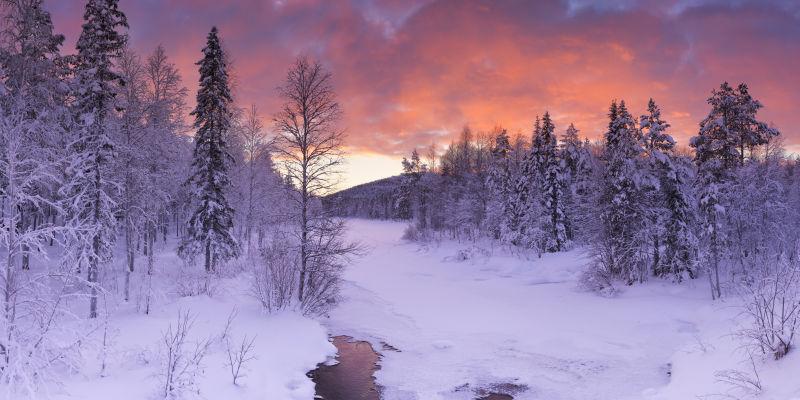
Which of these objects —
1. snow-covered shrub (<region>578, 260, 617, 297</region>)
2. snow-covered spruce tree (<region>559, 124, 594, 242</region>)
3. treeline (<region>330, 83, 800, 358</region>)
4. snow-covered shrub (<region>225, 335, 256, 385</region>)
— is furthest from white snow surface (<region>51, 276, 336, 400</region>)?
snow-covered spruce tree (<region>559, 124, 594, 242</region>)

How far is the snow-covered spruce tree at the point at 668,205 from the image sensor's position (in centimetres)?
2316

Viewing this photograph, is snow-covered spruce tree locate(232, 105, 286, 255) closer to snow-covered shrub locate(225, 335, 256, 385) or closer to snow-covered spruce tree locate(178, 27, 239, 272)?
snow-covered spruce tree locate(178, 27, 239, 272)

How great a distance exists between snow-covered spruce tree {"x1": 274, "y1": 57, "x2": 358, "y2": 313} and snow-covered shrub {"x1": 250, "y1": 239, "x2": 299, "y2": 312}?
53cm

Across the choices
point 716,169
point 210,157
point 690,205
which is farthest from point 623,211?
point 210,157

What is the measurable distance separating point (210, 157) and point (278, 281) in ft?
37.4

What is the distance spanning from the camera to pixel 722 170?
21641 millimetres

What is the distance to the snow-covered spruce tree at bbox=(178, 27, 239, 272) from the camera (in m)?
23.9

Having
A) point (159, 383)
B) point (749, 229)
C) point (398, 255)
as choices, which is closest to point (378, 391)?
point (159, 383)

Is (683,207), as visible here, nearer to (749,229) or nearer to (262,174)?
(749,229)

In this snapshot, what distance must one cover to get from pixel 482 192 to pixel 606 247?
27.4m

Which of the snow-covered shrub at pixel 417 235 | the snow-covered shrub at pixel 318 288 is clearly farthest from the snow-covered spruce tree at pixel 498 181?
the snow-covered shrub at pixel 318 288

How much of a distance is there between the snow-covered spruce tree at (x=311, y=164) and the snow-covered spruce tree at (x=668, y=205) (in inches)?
682

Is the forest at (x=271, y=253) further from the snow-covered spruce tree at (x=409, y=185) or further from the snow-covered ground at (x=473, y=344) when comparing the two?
the snow-covered spruce tree at (x=409, y=185)

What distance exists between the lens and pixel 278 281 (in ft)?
52.3
